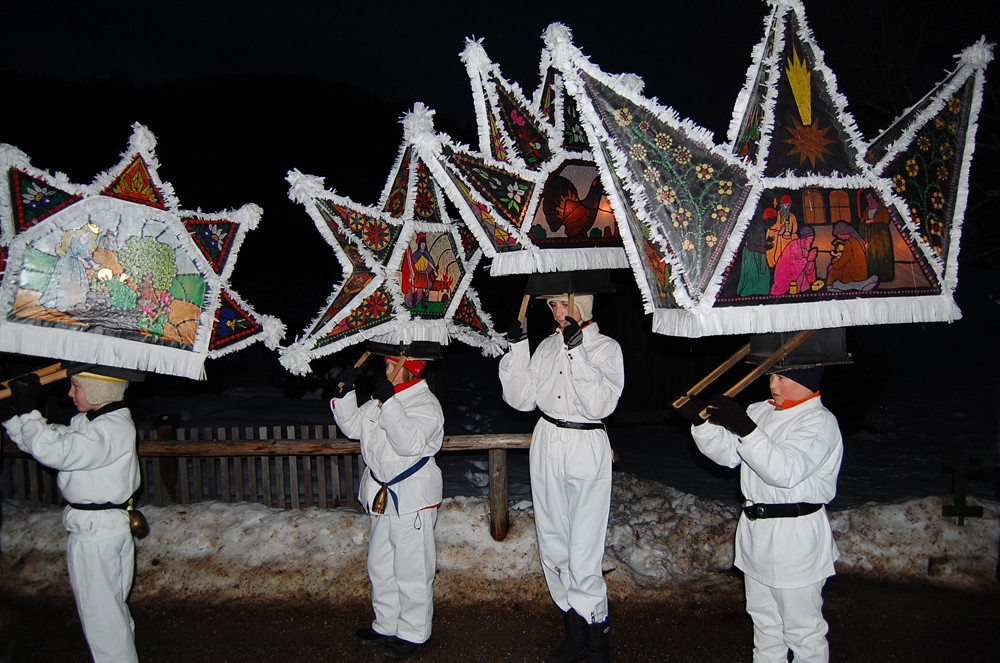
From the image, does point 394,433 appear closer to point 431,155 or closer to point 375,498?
point 375,498

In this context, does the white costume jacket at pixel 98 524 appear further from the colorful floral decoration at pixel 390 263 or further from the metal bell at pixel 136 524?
the colorful floral decoration at pixel 390 263

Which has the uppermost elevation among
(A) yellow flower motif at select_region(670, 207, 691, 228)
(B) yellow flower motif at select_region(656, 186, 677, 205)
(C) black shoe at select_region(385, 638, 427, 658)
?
(B) yellow flower motif at select_region(656, 186, 677, 205)

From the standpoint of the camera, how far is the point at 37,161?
11680mm

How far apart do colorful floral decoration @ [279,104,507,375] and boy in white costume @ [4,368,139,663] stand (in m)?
0.95

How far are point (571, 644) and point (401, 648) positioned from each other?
1.00 meters

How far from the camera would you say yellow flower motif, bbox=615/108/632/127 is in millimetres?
2498

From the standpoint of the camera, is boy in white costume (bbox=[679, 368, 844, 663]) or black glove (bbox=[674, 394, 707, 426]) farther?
black glove (bbox=[674, 394, 707, 426])

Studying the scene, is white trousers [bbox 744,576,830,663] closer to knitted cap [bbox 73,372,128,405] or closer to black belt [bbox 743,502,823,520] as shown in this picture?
black belt [bbox 743,502,823,520]

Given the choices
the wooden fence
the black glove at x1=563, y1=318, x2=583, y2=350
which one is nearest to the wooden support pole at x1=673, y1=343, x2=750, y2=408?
the black glove at x1=563, y1=318, x2=583, y2=350

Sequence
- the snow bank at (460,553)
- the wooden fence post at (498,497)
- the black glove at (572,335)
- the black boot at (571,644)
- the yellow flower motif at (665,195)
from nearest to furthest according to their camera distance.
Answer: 1. the yellow flower motif at (665,195)
2. the black glove at (572,335)
3. the black boot at (571,644)
4. the snow bank at (460,553)
5. the wooden fence post at (498,497)

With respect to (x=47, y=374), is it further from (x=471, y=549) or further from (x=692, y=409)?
(x=692, y=409)

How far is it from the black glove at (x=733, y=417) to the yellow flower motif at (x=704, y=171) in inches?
38.4

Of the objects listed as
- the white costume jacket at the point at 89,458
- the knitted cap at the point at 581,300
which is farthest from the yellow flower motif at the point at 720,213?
the white costume jacket at the point at 89,458

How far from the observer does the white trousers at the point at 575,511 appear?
11.7ft
